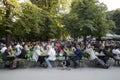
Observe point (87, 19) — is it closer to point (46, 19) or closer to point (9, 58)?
point (46, 19)

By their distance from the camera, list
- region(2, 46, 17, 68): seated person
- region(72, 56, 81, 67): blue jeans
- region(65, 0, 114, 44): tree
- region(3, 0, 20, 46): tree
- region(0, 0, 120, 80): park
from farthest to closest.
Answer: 1. region(65, 0, 114, 44): tree
2. region(3, 0, 20, 46): tree
3. region(72, 56, 81, 67): blue jeans
4. region(2, 46, 17, 68): seated person
5. region(0, 0, 120, 80): park

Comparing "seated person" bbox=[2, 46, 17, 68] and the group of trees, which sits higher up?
the group of trees

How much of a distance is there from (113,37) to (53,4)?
11.6 metres

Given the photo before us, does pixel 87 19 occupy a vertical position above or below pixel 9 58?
above

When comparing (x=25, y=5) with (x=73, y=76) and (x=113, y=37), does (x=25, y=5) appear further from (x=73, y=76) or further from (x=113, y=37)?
(x=73, y=76)

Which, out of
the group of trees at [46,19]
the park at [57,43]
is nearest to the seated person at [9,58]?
the park at [57,43]

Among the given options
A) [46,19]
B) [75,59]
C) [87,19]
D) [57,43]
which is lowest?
[75,59]

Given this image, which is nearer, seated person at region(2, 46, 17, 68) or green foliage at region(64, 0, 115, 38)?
seated person at region(2, 46, 17, 68)

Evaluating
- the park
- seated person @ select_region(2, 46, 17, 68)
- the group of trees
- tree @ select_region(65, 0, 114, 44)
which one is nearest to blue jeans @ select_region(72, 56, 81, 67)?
the park

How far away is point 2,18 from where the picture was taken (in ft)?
93.4

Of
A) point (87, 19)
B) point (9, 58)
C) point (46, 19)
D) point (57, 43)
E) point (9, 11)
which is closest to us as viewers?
point (9, 58)

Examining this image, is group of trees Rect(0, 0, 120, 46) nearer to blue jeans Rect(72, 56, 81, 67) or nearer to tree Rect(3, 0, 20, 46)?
tree Rect(3, 0, 20, 46)

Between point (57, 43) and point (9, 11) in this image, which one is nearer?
point (57, 43)

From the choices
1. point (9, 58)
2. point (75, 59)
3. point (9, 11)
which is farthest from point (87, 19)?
point (9, 58)
